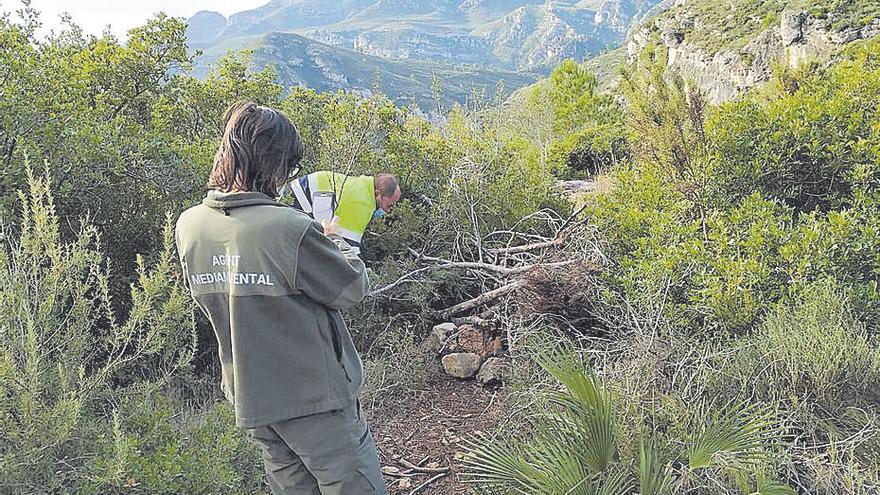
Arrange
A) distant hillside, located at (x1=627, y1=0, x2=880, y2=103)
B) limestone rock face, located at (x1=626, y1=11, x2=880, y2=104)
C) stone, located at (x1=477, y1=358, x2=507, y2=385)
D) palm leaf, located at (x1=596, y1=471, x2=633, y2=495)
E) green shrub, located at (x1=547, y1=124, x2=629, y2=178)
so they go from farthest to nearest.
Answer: distant hillside, located at (x1=627, y1=0, x2=880, y2=103) < limestone rock face, located at (x1=626, y1=11, x2=880, y2=104) < green shrub, located at (x1=547, y1=124, x2=629, y2=178) < stone, located at (x1=477, y1=358, x2=507, y2=385) < palm leaf, located at (x1=596, y1=471, x2=633, y2=495)

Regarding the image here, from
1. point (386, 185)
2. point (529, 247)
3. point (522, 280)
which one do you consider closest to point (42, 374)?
point (386, 185)

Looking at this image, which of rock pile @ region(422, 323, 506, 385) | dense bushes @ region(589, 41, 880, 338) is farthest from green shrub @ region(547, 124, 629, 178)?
rock pile @ region(422, 323, 506, 385)

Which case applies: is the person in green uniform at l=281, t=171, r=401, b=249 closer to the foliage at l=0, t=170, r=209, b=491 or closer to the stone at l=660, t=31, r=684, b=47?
the foliage at l=0, t=170, r=209, b=491

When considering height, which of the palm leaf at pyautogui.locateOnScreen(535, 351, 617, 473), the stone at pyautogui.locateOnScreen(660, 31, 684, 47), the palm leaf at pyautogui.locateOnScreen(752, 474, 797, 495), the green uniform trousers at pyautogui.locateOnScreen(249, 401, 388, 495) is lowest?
the palm leaf at pyautogui.locateOnScreen(752, 474, 797, 495)

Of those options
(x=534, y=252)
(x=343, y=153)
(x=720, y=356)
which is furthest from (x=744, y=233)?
(x=343, y=153)

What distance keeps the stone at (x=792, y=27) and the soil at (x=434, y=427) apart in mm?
47478

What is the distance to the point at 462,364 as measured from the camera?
15.4 ft

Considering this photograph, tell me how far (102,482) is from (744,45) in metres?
57.0

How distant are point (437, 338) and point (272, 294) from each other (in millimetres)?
3207

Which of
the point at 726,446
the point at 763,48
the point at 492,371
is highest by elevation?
the point at 763,48

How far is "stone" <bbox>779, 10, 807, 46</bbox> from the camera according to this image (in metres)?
43.3

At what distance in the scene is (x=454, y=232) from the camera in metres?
5.97

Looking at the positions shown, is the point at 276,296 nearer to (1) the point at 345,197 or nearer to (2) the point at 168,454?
(2) the point at 168,454

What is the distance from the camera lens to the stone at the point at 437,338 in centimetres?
493
